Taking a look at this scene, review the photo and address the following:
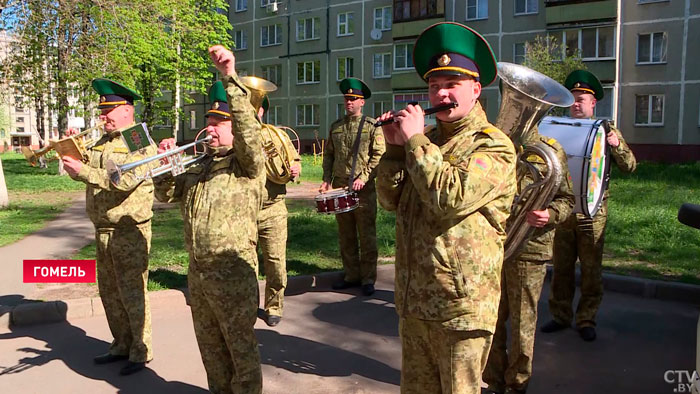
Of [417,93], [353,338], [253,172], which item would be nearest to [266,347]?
[353,338]

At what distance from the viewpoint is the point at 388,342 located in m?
5.71

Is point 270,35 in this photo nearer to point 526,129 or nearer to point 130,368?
point 130,368

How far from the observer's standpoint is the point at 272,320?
6.30m

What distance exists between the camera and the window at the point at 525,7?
3159 centimetres

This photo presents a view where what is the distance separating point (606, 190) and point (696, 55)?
26.2 meters

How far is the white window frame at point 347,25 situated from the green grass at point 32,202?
2118cm

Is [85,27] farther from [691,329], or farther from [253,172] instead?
[691,329]

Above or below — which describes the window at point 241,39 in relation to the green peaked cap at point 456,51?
above

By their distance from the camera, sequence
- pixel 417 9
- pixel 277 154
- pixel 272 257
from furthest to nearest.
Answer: pixel 417 9, pixel 272 257, pixel 277 154

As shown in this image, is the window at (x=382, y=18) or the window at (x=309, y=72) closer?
the window at (x=382, y=18)

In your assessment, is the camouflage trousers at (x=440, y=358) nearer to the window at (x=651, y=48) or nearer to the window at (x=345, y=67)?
the window at (x=651, y=48)

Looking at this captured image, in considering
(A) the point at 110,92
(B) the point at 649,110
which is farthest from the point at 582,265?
(B) the point at 649,110

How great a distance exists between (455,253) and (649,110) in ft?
98.3

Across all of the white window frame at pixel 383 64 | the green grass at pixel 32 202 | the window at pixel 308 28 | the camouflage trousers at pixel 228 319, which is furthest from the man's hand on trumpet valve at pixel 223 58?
the window at pixel 308 28
